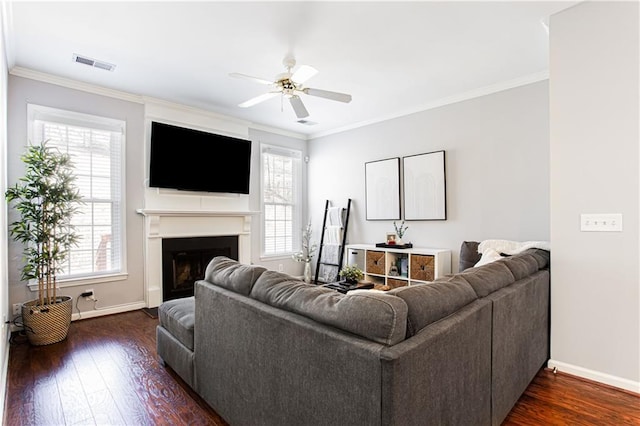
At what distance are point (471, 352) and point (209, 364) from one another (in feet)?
4.79

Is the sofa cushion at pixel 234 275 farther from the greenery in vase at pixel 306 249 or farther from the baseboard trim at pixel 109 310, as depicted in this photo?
the greenery in vase at pixel 306 249

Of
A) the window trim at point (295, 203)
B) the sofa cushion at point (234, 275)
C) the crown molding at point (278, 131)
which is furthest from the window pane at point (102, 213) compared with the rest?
the sofa cushion at point (234, 275)

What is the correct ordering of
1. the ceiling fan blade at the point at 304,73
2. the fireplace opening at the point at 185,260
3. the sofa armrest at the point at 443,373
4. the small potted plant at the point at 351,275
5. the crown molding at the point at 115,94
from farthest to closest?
the fireplace opening at the point at 185,260, the small potted plant at the point at 351,275, the crown molding at the point at 115,94, the ceiling fan blade at the point at 304,73, the sofa armrest at the point at 443,373

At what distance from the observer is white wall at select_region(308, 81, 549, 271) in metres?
3.62

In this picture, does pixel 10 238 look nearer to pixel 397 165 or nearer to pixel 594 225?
pixel 397 165

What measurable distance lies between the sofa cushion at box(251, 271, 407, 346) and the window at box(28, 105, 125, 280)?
3248mm

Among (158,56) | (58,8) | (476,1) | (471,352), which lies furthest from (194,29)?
(471,352)

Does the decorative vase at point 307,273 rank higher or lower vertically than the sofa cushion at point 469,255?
lower

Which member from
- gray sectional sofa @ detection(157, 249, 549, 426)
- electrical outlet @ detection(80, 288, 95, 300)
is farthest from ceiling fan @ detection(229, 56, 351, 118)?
electrical outlet @ detection(80, 288, 95, 300)

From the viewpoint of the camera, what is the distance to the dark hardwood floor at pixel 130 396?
197 centimetres

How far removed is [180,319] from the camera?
2.38 m

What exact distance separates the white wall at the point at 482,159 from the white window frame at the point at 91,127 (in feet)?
11.1

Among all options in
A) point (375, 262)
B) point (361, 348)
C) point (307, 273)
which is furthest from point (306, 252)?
point (361, 348)

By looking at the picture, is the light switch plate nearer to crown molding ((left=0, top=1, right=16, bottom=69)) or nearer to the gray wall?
crown molding ((left=0, top=1, right=16, bottom=69))
